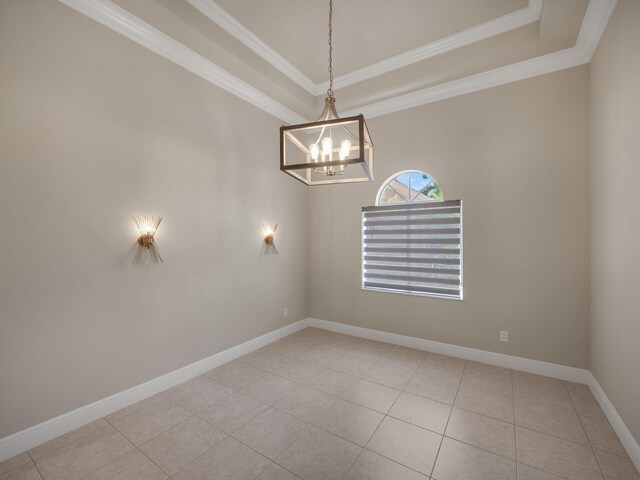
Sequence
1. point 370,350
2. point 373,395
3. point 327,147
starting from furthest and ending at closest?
point 370,350, point 373,395, point 327,147

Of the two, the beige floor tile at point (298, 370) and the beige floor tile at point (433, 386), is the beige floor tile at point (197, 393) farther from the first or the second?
the beige floor tile at point (433, 386)

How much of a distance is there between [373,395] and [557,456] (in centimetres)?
146

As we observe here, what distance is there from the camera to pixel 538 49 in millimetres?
3119

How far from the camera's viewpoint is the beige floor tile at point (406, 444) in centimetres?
203

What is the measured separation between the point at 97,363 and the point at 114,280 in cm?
74

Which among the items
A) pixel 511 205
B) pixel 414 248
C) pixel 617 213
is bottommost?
pixel 414 248

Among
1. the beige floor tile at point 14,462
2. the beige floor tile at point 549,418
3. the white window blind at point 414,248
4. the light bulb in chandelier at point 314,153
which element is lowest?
the beige floor tile at point 14,462

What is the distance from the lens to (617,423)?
7.54 feet

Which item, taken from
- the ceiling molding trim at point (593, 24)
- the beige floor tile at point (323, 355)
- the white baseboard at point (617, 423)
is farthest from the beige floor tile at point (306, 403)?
the ceiling molding trim at point (593, 24)

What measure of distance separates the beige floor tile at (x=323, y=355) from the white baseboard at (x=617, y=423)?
8.66ft

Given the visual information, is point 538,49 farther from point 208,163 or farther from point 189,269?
point 189,269

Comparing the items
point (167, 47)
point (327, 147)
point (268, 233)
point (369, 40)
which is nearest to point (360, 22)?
point (369, 40)

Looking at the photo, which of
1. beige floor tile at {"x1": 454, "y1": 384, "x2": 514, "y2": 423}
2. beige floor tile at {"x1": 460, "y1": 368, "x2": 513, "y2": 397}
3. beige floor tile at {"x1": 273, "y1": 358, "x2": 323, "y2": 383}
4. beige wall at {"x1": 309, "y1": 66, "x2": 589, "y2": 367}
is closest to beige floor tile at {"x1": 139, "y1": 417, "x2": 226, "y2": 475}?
beige floor tile at {"x1": 273, "y1": 358, "x2": 323, "y2": 383}

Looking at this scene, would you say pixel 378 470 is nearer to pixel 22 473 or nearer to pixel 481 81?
pixel 22 473
